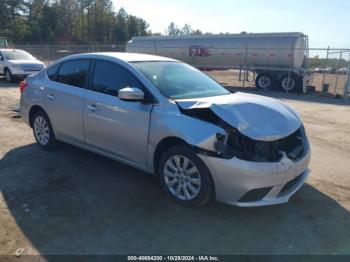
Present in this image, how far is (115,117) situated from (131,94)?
57 cm

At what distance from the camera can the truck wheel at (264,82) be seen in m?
19.6

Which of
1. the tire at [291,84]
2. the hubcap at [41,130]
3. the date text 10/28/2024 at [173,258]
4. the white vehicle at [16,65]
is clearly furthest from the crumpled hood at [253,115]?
the white vehicle at [16,65]

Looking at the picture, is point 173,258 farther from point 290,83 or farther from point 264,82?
point 264,82

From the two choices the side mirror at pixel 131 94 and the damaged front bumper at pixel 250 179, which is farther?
the side mirror at pixel 131 94

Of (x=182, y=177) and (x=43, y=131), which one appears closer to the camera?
(x=182, y=177)

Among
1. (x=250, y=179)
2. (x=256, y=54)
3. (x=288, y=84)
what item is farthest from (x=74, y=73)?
(x=256, y=54)

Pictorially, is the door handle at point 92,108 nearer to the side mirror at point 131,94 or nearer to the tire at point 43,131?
the side mirror at point 131,94

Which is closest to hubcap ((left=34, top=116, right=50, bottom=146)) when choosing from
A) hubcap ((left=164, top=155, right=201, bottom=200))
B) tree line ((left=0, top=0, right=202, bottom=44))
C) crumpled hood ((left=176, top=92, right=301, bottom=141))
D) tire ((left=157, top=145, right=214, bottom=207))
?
tire ((left=157, top=145, right=214, bottom=207))

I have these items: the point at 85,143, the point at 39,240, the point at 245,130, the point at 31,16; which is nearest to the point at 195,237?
the point at 245,130

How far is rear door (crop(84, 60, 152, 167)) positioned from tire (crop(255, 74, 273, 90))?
15513mm

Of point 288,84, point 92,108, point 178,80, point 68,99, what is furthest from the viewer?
point 288,84

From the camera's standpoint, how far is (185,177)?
4.25 meters

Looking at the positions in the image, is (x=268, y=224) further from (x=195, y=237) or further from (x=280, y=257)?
(x=195, y=237)

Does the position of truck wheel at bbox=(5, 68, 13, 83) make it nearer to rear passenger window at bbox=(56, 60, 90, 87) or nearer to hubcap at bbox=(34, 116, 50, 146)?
hubcap at bbox=(34, 116, 50, 146)
